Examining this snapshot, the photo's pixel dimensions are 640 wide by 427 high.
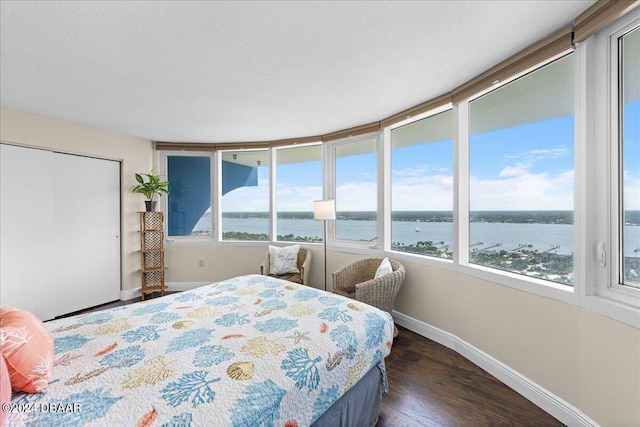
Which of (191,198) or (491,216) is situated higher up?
(191,198)

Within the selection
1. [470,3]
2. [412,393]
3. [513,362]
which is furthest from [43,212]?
[513,362]

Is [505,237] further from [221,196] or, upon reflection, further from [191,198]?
[191,198]

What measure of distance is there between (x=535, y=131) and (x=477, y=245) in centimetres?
102

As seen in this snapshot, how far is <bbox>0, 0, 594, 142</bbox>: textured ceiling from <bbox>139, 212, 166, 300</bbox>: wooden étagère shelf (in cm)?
159

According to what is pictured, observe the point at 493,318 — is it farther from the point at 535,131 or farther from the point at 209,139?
the point at 209,139

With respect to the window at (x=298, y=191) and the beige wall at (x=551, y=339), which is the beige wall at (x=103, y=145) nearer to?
the window at (x=298, y=191)

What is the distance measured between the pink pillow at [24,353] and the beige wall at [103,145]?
293 cm

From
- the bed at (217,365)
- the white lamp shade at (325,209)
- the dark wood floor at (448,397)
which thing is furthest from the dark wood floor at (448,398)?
the white lamp shade at (325,209)

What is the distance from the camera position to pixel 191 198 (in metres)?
4.52

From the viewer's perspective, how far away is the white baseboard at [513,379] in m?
1.62

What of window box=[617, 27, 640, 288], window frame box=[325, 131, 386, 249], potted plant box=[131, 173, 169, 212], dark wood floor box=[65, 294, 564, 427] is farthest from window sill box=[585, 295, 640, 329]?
potted plant box=[131, 173, 169, 212]

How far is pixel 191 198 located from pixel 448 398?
4303mm

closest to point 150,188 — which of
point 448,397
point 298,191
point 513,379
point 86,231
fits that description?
point 86,231

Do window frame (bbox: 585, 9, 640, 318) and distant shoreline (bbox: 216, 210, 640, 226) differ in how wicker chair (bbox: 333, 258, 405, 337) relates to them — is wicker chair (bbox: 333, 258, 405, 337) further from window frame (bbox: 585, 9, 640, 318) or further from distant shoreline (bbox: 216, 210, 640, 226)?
window frame (bbox: 585, 9, 640, 318)
